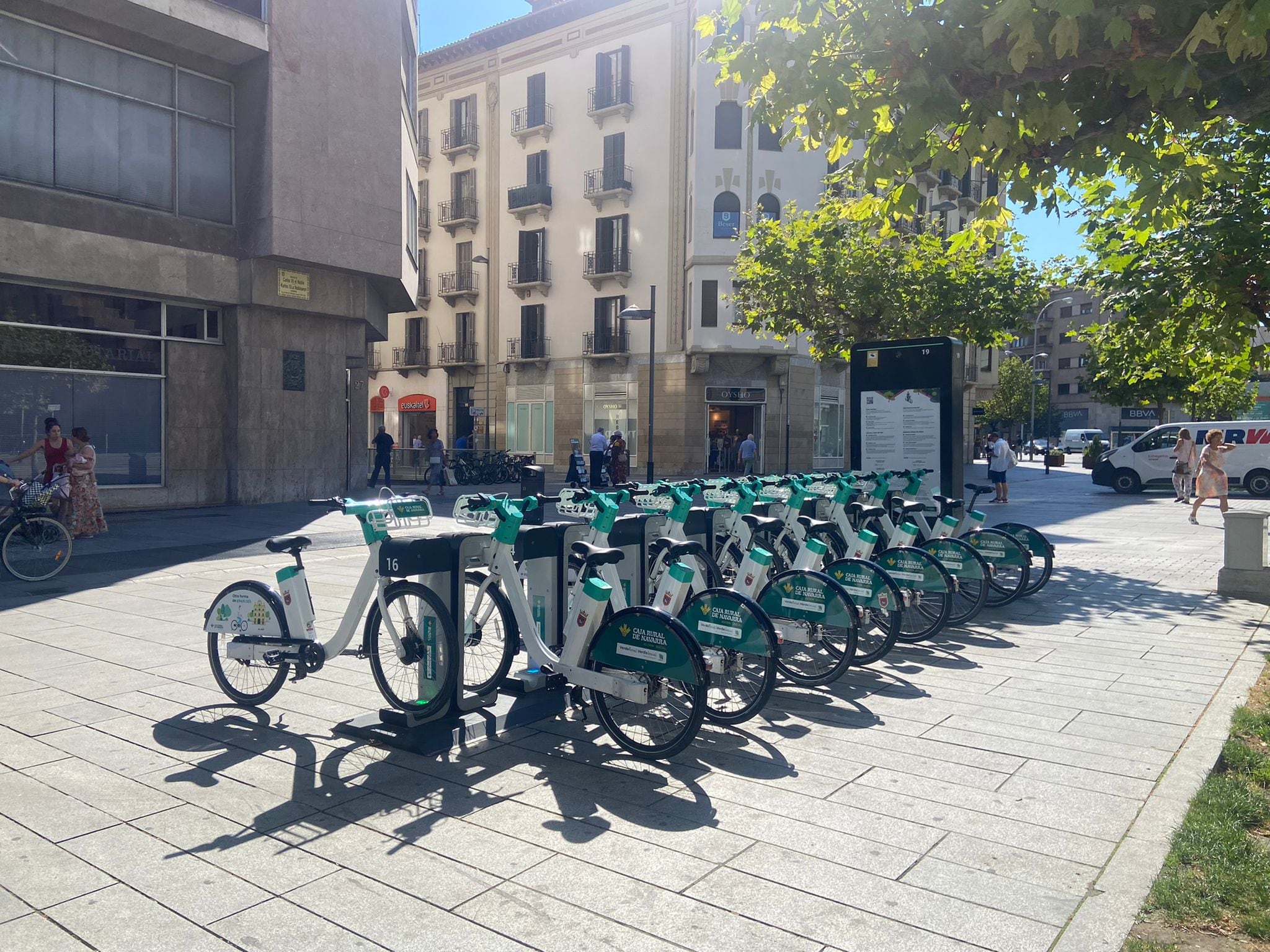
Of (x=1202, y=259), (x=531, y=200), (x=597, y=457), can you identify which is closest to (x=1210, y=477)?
(x=1202, y=259)

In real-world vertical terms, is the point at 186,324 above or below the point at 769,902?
above

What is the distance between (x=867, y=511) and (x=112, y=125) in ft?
48.8

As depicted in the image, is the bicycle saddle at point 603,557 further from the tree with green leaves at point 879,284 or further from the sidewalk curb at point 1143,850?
the tree with green leaves at point 879,284

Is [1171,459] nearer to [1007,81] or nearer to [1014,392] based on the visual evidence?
[1007,81]

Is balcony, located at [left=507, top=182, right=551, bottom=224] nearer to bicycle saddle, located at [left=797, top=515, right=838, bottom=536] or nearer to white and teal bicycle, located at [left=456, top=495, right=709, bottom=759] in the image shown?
bicycle saddle, located at [left=797, top=515, right=838, bottom=536]

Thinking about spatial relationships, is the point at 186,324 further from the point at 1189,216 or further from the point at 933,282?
the point at 1189,216

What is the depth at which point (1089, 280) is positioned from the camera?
29.9 feet

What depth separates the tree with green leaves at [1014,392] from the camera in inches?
2734

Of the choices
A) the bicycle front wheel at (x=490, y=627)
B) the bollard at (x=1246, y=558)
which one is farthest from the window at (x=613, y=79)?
the bicycle front wheel at (x=490, y=627)

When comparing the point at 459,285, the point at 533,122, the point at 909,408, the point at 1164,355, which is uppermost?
the point at 533,122

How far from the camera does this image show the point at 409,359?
4328 cm

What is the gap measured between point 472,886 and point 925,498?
792cm

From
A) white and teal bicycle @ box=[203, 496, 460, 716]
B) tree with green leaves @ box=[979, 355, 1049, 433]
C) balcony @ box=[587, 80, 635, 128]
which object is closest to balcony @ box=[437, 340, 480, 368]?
balcony @ box=[587, 80, 635, 128]

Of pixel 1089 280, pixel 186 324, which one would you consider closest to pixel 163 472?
pixel 186 324
